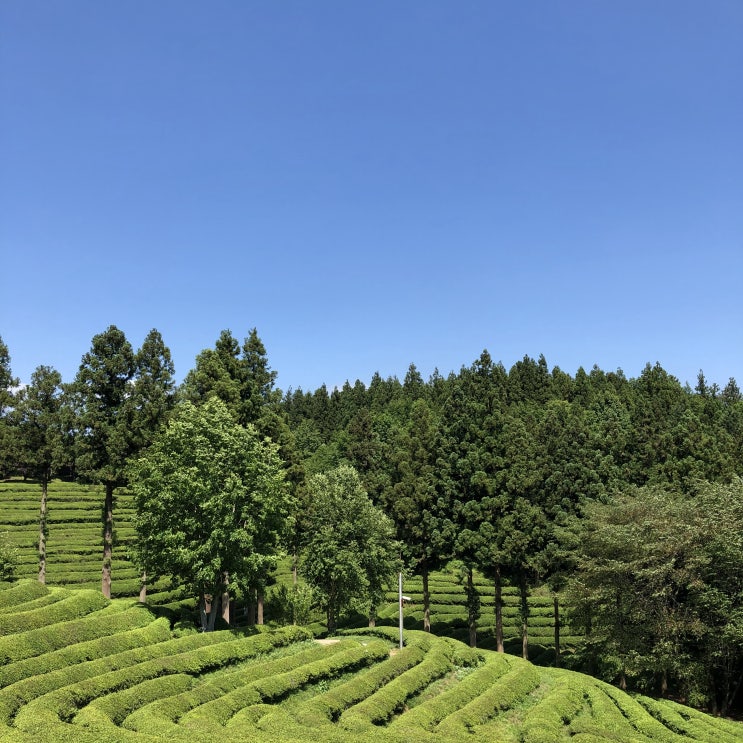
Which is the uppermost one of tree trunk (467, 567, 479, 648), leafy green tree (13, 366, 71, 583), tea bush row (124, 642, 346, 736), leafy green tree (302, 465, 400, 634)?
leafy green tree (13, 366, 71, 583)

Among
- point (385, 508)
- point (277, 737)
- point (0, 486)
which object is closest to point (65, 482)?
point (0, 486)

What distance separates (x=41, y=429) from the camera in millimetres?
39781

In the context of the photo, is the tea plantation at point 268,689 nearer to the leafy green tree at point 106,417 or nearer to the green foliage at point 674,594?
the green foliage at point 674,594

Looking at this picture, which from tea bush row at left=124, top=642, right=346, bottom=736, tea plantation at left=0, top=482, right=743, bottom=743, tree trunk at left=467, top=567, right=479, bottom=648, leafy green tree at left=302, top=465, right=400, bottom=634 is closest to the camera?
tea bush row at left=124, top=642, right=346, bottom=736

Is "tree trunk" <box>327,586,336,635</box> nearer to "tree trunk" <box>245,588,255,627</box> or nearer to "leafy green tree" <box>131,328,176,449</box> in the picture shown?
"tree trunk" <box>245,588,255,627</box>

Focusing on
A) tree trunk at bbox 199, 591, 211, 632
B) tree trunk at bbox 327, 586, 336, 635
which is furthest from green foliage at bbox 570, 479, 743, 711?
tree trunk at bbox 199, 591, 211, 632

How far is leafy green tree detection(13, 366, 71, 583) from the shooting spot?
38875 mm

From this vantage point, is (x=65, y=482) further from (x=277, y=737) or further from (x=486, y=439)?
(x=277, y=737)

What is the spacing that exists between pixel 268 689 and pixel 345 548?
14.1 m

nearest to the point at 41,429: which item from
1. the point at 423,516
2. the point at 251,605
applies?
the point at 251,605

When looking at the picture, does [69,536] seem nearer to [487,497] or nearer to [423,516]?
[423,516]

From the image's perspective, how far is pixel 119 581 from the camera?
4416cm

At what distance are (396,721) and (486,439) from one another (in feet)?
75.3

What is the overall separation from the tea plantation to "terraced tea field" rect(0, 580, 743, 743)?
0.16 ft
